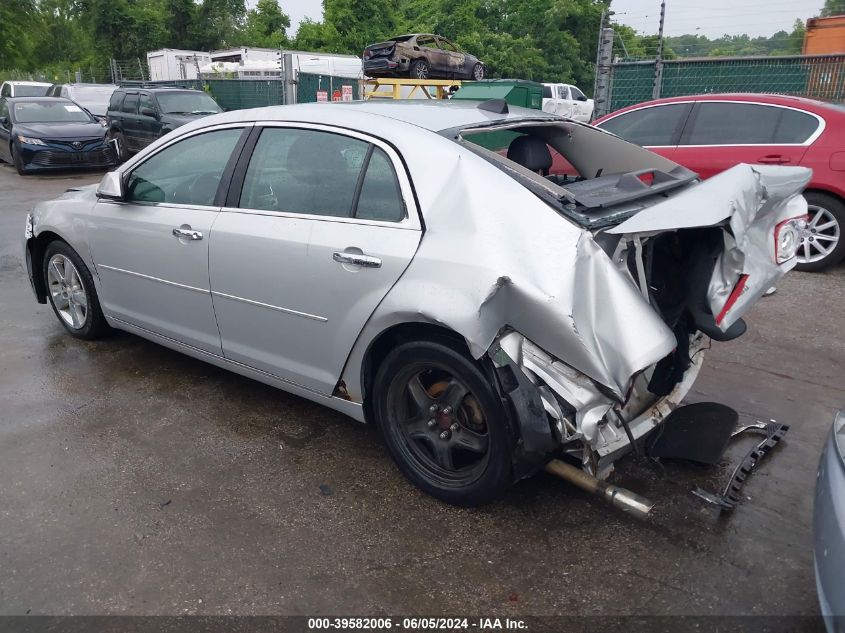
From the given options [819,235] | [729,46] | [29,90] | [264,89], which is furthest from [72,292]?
[29,90]

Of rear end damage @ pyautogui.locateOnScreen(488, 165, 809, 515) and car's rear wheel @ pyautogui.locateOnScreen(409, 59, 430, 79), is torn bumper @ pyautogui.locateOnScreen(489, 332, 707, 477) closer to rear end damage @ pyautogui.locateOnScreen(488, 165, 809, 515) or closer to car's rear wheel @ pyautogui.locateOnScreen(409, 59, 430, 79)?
rear end damage @ pyautogui.locateOnScreen(488, 165, 809, 515)

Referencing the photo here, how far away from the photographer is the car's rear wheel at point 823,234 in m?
6.38

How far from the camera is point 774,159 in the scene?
660 cm

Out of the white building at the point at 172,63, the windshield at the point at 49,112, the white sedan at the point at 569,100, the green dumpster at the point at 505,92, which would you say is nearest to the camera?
the green dumpster at the point at 505,92

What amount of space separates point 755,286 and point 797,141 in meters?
4.73

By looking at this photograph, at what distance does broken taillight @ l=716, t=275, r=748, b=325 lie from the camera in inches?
104

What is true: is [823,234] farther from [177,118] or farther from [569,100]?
[569,100]

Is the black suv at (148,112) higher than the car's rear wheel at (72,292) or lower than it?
Result: higher

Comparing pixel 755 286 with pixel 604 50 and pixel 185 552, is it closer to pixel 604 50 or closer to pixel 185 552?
pixel 185 552

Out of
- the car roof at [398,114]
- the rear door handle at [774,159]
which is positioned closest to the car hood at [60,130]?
the car roof at [398,114]

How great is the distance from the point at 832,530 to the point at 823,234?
5548mm

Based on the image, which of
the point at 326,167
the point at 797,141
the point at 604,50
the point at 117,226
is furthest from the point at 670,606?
the point at 604,50

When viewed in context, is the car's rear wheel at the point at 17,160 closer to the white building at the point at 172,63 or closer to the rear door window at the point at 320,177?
the rear door window at the point at 320,177

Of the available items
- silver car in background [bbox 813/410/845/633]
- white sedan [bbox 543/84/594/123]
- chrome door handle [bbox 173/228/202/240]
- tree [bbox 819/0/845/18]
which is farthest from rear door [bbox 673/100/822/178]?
white sedan [bbox 543/84/594/123]
